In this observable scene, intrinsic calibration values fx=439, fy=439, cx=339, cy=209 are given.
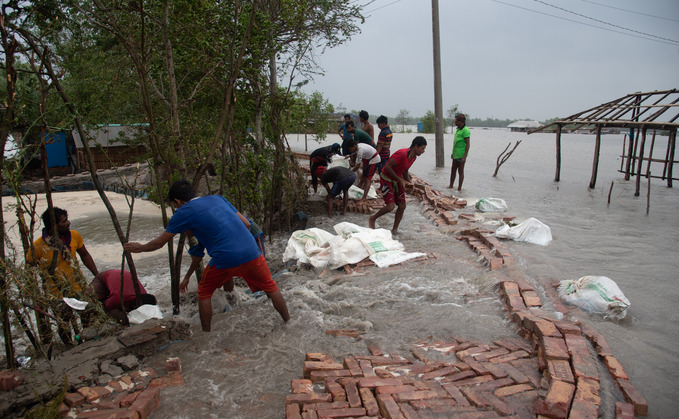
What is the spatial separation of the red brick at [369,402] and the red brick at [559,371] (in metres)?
1.10

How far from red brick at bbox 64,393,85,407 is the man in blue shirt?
1088 mm

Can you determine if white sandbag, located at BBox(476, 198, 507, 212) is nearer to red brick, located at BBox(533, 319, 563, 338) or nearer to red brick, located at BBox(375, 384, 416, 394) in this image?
red brick, located at BBox(533, 319, 563, 338)

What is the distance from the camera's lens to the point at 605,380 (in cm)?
283

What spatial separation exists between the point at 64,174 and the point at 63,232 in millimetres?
16607

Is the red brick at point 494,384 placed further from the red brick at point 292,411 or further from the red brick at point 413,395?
the red brick at point 292,411

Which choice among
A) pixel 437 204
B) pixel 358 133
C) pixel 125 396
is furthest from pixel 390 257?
pixel 358 133

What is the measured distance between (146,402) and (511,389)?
218 centimetres

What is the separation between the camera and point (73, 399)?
262 centimetres

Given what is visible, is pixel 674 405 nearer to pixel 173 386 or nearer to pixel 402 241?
pixel 173 386

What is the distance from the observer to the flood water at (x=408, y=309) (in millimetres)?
2973

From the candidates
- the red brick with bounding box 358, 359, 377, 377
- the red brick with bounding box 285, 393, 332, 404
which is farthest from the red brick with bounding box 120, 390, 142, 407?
the red brick with bounding box 358, 359, 377, 377

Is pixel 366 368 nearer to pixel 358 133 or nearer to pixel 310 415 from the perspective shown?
pixel 310 415

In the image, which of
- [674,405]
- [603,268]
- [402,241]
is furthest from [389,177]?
[674,405]

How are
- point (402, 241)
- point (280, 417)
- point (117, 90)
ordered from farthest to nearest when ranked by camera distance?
1. point (117, 90)
2. point (402, 241)
3. point (280, 417)
